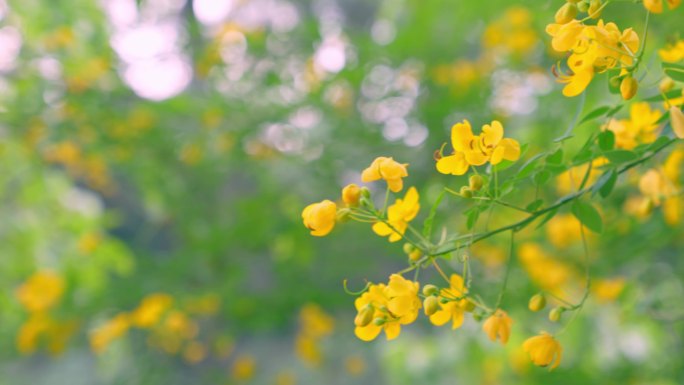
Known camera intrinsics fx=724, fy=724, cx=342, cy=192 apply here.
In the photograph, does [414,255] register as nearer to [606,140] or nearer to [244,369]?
[606,140]

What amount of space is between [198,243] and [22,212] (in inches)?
78.9

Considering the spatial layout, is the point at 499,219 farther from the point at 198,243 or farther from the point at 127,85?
the point at 127,85

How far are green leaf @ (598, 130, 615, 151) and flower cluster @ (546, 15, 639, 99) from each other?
0.22 feet

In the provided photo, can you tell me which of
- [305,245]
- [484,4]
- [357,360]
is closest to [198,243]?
[305,245]

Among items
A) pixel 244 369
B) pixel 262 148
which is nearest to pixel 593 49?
pixel 262 148

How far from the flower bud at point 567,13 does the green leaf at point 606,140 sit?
0.37 ft

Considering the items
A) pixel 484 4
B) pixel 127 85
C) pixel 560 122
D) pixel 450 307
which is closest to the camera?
pixel 450 307

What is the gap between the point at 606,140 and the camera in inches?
24.4

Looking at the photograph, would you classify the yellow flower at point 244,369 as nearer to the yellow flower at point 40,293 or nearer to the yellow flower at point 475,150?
the yellow flower at point 40,293

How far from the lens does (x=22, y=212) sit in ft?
12.1

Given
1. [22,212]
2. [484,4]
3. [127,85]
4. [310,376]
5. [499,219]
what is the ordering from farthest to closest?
1. [22,212]
2. [310,376]
3. [127,85]
4. [499,219]
5. [484,4]

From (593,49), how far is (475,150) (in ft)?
0.37

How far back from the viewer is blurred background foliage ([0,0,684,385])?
2.04m

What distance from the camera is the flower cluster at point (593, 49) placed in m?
0.52
